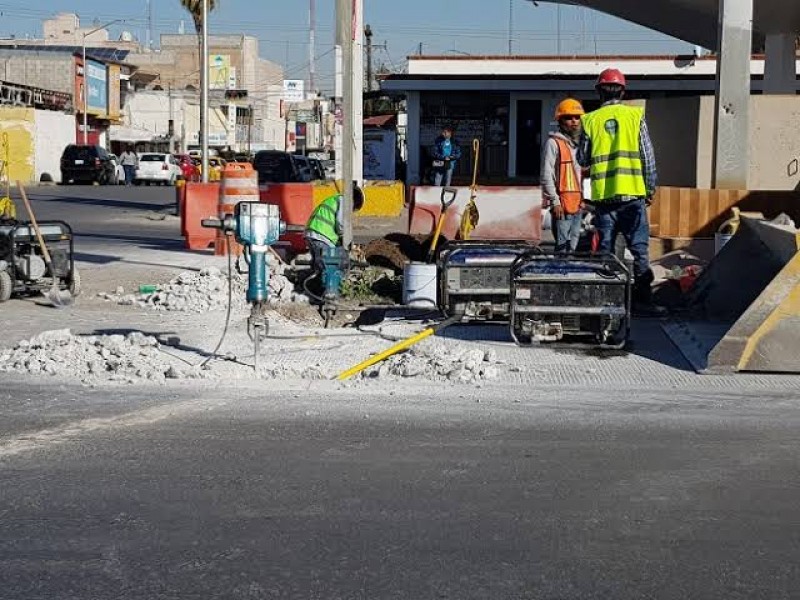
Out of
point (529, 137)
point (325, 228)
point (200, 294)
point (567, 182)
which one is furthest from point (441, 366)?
point (529, 137)

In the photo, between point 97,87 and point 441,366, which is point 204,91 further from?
point 97,87

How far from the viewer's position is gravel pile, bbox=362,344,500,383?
29.2 feet

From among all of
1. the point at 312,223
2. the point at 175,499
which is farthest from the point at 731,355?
the point at 312,223

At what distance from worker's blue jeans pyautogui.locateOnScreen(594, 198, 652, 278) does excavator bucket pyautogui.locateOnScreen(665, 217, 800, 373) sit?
68cm

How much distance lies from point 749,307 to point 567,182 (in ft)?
12.0

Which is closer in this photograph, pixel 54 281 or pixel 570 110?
pixel 570 110

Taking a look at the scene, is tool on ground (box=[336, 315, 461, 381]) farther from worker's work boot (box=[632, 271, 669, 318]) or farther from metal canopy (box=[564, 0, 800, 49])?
metal canopy (box=[564, 0, 800, 49])

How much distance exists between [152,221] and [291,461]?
68.7 ft

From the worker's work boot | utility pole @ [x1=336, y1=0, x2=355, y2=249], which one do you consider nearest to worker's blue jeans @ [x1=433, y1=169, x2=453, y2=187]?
utility pole @ [x1=336, y1=0, x2=355, y2=249]

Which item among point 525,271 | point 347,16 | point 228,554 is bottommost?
point 228,554

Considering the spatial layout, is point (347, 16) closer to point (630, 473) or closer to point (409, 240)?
point (409, 240)

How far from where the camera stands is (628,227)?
11.1m

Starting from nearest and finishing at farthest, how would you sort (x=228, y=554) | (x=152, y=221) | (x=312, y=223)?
(x=228, y=554)
(x=312, y=223)
(x=152, y=221)

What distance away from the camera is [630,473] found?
21.0ft
